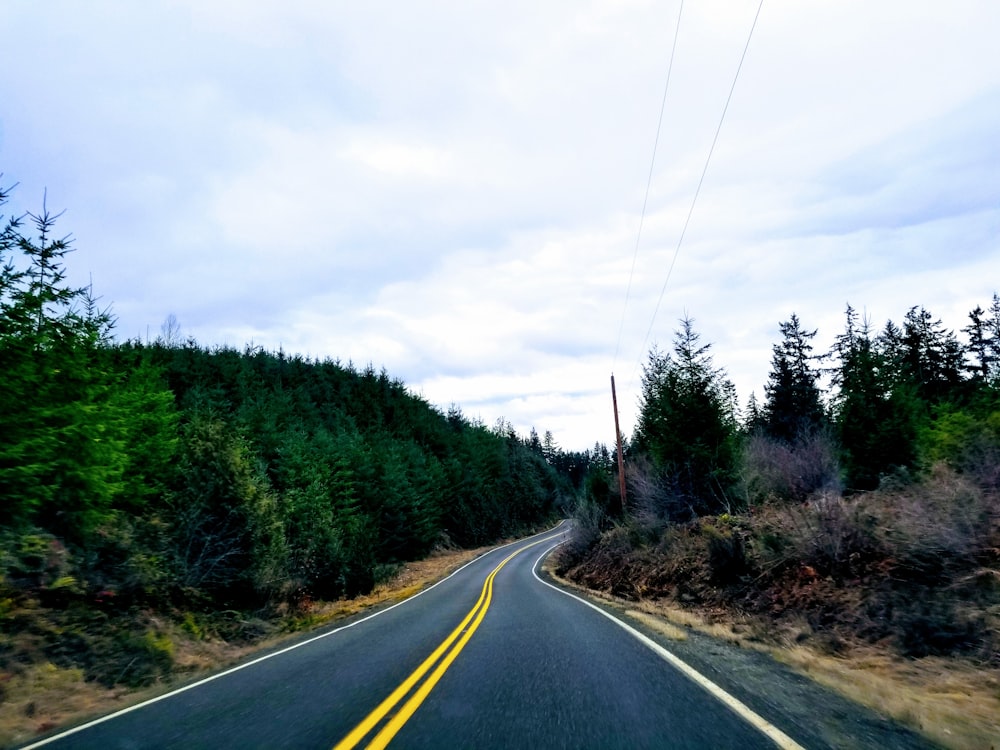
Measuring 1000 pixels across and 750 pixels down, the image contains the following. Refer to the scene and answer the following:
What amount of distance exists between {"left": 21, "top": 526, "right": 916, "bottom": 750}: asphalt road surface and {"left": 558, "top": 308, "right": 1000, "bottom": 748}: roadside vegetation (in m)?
1.90

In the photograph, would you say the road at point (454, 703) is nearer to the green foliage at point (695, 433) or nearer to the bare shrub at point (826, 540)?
the bare shrub at point (826, 540)

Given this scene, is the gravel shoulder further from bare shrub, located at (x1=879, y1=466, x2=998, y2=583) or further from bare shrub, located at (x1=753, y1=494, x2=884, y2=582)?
bare shrub, located at (x1=753, y1=494, x2=884, y2=582)

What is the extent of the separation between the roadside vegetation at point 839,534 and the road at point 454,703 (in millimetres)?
1966

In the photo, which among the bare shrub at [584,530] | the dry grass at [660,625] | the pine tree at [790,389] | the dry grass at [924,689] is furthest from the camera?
the pine tree at [790,389]

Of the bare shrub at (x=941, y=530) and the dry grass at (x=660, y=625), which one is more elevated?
the bare shrub at (x=941, y=530)

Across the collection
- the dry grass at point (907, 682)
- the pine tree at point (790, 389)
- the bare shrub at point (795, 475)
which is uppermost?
the pine tree at point (790, 389)

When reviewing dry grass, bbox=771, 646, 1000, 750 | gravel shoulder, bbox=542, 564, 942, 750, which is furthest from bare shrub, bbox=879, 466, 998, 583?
gravel shoulder, bbox=542, 564, 942, 750

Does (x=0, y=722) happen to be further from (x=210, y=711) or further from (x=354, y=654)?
(x=354, y=654)

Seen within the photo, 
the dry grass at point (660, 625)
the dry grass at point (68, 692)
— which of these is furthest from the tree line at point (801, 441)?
the dry grass at point (68, 692)

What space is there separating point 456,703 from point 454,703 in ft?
0.06

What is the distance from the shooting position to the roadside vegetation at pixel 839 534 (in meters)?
7.87

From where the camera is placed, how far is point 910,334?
166 feet

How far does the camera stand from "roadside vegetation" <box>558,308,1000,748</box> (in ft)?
25.8

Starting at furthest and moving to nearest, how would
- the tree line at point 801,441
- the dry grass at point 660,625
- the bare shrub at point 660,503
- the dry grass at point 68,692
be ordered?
the bare shrub at point 660,503 → the tree line at point 801,441 → the dry grass at point 660,625 → the dry grass at point 68,692
